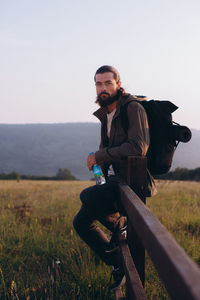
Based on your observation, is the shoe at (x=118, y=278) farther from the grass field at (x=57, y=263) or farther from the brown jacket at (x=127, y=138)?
the brown jacket at (x=127, y=138)

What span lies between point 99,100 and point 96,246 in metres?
1.64

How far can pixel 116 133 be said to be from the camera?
3.24 metres

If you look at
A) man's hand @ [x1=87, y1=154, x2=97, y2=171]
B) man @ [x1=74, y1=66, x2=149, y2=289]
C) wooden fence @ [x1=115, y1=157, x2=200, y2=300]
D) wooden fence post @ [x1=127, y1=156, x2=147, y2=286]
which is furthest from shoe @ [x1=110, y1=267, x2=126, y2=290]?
man's hand @ [x1=87, y1=154, x2=97, y2=171]

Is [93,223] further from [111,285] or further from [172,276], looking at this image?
[172,276]

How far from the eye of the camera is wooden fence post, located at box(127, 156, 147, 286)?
2.50 metres

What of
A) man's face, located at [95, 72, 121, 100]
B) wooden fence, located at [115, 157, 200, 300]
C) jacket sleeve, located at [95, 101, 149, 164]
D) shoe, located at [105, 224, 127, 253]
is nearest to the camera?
wooden fence, located at [115, 157, 200, 300]

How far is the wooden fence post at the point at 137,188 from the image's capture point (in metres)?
2.50

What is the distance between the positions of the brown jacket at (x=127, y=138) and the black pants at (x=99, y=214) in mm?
302

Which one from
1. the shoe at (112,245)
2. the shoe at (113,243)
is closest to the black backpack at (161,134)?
the shoe at (113,243)

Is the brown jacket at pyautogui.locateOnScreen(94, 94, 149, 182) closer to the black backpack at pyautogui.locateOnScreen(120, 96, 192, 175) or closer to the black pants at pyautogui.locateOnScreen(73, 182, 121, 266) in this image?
the black backpack at pyautogui.locateOnScreen(120, 96, 192, 175)

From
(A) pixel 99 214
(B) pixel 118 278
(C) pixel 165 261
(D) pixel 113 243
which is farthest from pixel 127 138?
(C) pixel 165 261

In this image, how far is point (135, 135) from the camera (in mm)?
2879

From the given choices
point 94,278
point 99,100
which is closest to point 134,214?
point 94,278

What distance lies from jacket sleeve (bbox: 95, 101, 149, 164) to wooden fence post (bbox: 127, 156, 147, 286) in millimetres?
359
